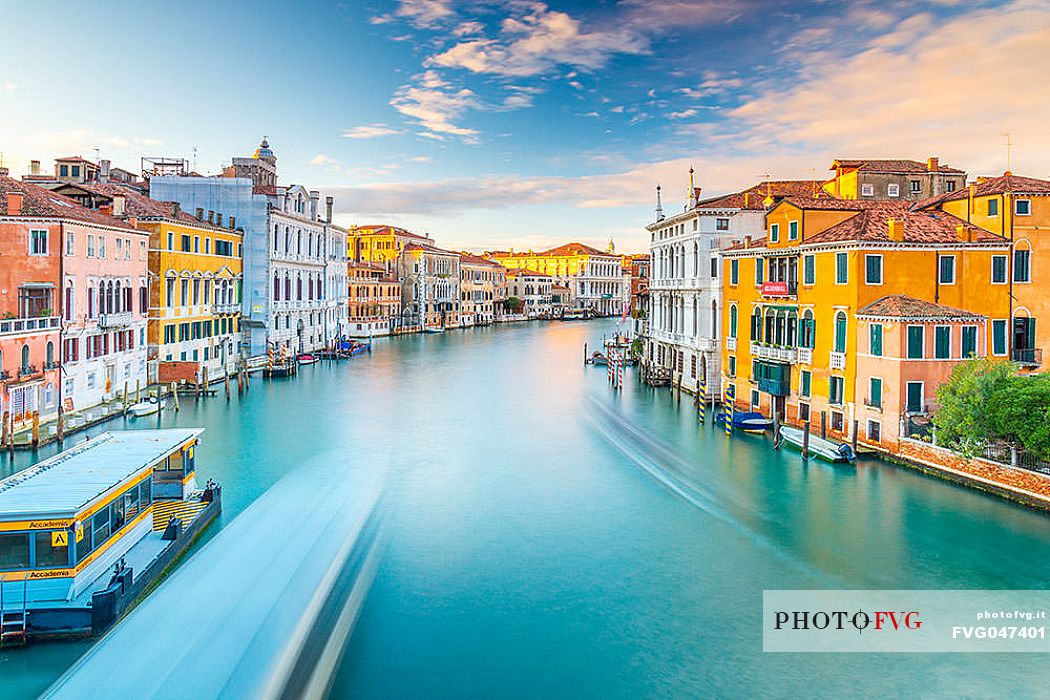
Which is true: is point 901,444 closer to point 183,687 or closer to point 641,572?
point 641,572

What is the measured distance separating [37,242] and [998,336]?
20547mm

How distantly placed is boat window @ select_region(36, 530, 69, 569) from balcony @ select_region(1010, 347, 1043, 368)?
16.9 meters

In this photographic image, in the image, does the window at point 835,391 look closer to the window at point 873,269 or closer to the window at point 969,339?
the window at point 873,269

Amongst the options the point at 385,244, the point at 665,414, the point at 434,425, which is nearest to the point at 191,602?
the point at 434,425

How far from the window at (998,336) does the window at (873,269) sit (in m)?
2.57

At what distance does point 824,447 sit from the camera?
15.4m

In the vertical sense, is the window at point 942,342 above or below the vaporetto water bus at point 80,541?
above

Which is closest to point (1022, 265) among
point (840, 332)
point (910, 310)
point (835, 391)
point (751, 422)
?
point (910, 310)

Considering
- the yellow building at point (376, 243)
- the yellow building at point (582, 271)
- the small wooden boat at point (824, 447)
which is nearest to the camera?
the small wooden boat at point (824, 447)

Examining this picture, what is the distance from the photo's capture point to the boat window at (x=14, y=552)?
7.61m

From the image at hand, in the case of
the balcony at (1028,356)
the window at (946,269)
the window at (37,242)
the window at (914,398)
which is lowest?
the window at (914,398)

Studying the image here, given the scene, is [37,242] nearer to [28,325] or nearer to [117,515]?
[28,325]

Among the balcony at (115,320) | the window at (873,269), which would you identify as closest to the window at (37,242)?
the balcony at (115,320)

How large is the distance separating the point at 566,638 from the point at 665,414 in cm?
1431
